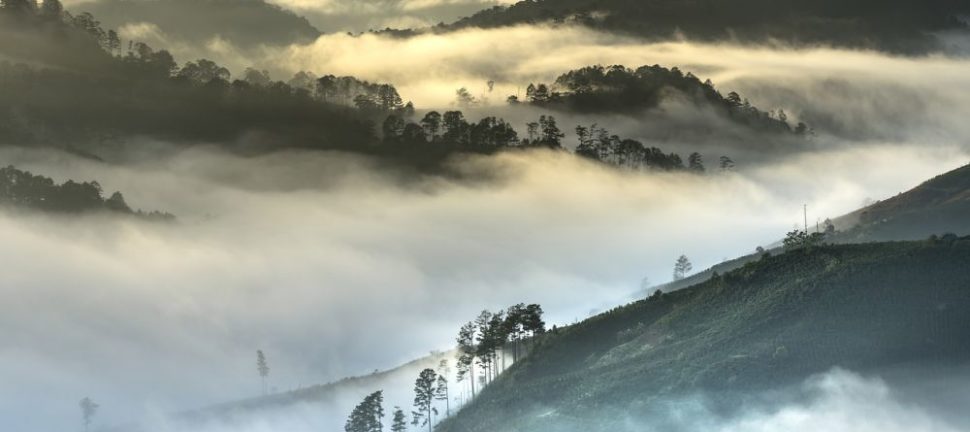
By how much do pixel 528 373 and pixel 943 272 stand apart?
62.3 metres

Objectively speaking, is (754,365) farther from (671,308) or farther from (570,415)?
(671,308)

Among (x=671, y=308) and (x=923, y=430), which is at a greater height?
(x=671, y=308)

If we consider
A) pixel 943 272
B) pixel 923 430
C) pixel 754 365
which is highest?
pixel 943 272

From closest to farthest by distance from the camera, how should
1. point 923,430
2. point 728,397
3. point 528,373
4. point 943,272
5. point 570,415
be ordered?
point 923,430 → point 728,397 → point 570,415 → point 943,272 → point 528,373

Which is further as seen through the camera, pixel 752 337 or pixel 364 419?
pixel 364 419

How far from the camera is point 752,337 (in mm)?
148125

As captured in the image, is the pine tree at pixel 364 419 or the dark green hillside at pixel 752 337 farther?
the pine tree at pixel 364 419

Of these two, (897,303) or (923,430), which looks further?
(897,303)

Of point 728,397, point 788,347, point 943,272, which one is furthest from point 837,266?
point 728,397

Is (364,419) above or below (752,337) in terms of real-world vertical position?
below

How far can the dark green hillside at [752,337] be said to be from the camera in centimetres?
13850

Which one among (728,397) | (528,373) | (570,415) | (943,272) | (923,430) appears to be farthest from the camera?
(528,373)

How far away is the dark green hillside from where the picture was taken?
454ft

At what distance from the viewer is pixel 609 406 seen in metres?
140
